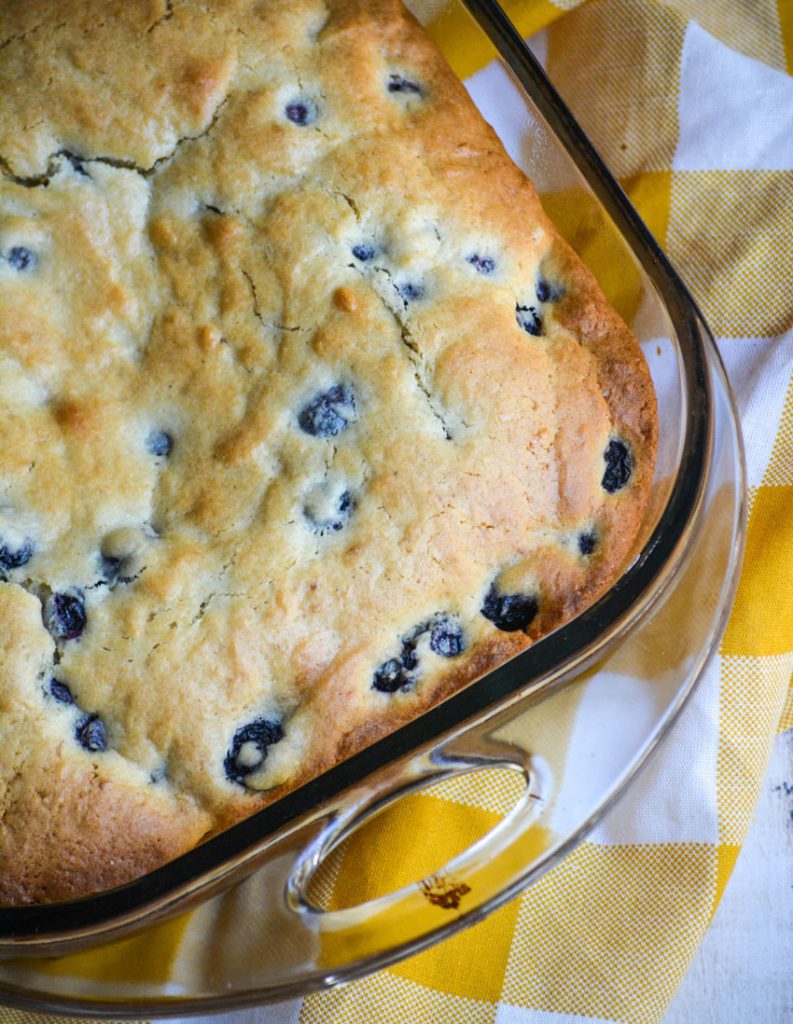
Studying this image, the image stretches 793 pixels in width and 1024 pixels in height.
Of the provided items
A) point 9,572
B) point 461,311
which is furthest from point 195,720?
point 461,311

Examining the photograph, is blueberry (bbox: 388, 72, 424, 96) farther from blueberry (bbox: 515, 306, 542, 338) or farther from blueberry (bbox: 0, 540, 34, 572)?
blueberry (bbox: 0, 540, 34, 572)

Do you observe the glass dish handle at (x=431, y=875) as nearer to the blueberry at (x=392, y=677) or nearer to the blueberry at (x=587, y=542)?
the blueberry at (x=392, y=677)

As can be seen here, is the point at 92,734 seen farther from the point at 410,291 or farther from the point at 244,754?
the point at 410,291

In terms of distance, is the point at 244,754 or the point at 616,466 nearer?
the point at 244,754

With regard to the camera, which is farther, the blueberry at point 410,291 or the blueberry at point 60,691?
the blueberry at point 410,291

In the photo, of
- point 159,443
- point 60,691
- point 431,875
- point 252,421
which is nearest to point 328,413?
point 252,421

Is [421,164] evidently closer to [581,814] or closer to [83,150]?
[83,150]

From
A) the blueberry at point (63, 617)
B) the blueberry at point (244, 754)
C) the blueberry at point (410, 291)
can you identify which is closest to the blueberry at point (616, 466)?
the blueberry at point (410, 291)
